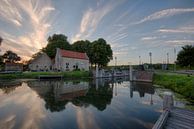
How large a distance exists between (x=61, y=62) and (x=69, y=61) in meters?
3.42

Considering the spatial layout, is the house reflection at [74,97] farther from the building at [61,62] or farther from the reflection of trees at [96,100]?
the building at [61,62]

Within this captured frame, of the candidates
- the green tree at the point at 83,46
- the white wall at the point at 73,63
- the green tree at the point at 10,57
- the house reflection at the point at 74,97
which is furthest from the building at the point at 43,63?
the green tree at the point at 10,57

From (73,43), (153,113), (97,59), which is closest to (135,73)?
(97,59)

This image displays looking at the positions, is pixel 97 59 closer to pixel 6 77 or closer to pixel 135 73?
pixel 135 73

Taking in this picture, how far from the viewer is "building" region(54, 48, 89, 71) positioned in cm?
5783

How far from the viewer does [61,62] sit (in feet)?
189

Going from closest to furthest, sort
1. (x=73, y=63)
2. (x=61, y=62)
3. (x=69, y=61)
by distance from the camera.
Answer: (x=61, y=62) → (x=69, y=61) → (x=73, y=63)

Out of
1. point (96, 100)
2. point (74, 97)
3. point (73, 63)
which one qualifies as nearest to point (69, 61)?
point (73, 63)

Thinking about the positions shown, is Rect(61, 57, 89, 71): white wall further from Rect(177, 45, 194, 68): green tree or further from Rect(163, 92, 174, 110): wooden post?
Rect(163, 92, 174, 110): wooden post

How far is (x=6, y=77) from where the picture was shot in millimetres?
42938

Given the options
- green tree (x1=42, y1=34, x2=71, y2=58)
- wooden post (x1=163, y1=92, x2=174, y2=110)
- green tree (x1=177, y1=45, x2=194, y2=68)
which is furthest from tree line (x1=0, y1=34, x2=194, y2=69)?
wooden post (x1=163, y1=92, x2=174, y2=110)

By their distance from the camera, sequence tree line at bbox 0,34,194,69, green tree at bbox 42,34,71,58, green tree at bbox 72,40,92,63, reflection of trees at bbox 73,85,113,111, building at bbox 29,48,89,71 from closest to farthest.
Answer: reflection of trees at bbox 73,85,113,111 < building at bbox 29,48,89,71 < tree line at bbox 0,34,194,69 < green tree at bbox 42,34,71,58 < green tree at bbox 72,40,92,63

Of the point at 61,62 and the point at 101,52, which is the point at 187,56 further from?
the point at 61,62

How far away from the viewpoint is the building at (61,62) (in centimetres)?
5812
